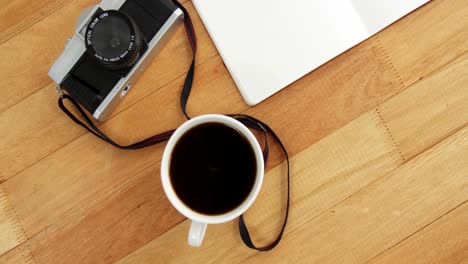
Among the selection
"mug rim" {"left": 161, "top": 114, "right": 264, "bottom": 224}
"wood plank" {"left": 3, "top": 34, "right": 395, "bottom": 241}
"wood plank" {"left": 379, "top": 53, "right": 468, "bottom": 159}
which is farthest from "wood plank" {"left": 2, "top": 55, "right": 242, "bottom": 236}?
"wood plank" {"left": 379, "top": 53, "right": 468, "bottom": 159}

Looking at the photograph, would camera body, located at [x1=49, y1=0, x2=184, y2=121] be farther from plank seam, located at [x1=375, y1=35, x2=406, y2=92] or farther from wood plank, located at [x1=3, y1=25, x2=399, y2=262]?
plank seam, located at [x1=375, y1=35, x2=406, y2=92]

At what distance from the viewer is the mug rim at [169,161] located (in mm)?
410

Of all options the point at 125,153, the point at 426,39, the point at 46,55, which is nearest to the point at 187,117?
the point at 125,153

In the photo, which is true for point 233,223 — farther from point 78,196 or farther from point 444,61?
point 444,61

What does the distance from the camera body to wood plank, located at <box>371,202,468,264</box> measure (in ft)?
1.19

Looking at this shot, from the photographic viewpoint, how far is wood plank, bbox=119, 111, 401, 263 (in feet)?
1.69

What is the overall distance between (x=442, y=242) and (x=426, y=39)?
242mm

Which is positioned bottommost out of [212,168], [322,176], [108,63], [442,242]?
[442,242]

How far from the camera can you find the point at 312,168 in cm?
52

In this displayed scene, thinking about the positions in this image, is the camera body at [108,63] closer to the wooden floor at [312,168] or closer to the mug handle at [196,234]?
the wooden floor at [312,168]

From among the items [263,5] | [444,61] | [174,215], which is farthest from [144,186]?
[444,61]

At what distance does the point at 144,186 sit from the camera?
52 cm

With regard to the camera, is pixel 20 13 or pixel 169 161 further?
pixel 20 13

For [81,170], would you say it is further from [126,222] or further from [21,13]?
[21,13]
